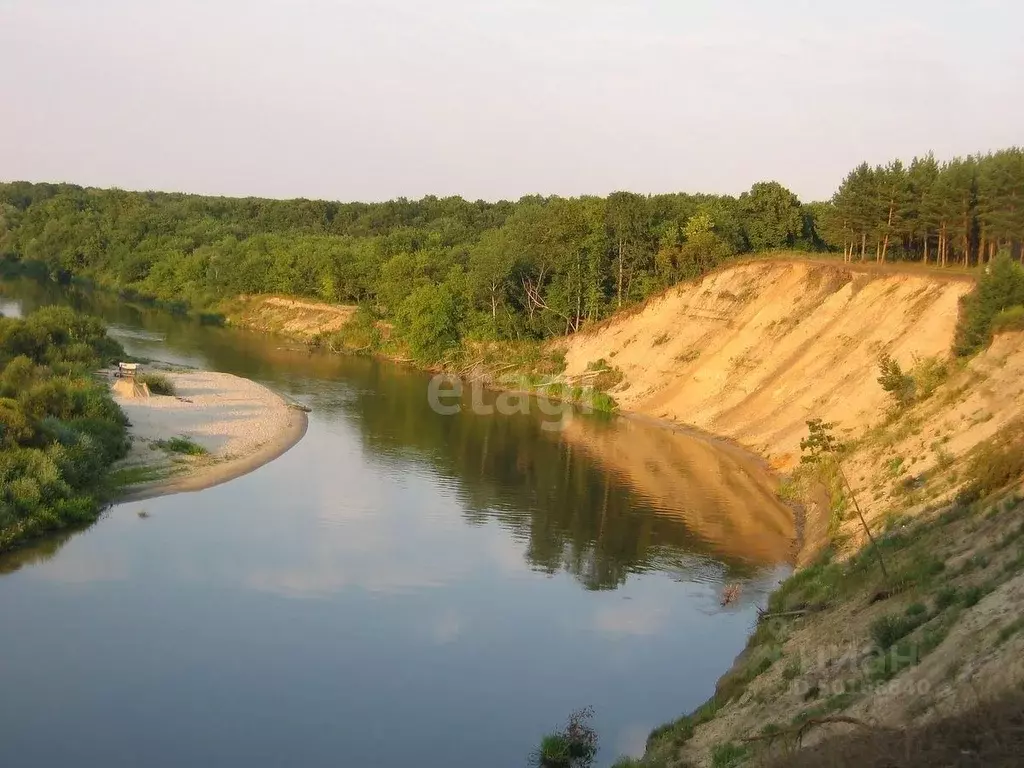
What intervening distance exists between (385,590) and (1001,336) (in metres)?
19.0

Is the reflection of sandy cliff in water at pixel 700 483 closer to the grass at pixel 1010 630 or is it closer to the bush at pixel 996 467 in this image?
the bush at pixel 996 467

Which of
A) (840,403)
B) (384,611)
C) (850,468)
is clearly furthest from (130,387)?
(850,468)

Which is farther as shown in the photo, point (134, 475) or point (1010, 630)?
point (134, 475)

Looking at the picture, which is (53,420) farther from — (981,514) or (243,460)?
(981,514)

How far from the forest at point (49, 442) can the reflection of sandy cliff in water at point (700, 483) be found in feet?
55.5

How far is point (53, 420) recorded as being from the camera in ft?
97.3

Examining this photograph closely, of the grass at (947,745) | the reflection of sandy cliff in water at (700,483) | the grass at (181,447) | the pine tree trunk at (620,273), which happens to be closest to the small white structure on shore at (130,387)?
the grass at (181,447)

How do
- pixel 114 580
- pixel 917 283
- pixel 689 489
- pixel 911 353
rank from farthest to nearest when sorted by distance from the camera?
pixel 917 283 → pixel 911 353 → pixel 689 489 → pixel 114 580

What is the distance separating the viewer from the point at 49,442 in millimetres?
27734

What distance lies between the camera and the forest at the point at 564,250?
43.5 m

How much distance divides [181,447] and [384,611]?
1538 cm

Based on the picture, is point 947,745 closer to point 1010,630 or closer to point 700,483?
point 1010,630

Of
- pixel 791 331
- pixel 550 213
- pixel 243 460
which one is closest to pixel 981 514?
pixel 243 460

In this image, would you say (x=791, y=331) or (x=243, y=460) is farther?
(x=791, y=331)
